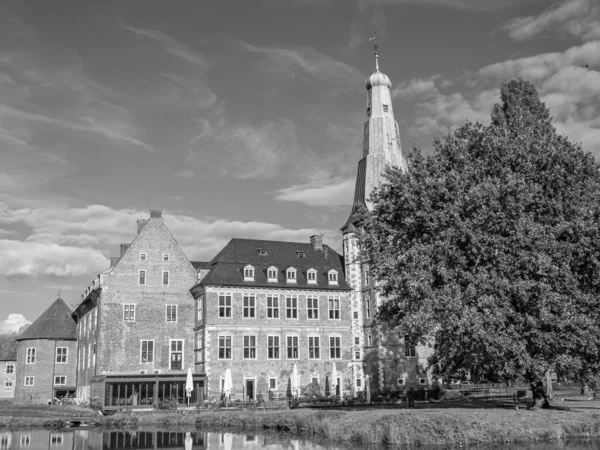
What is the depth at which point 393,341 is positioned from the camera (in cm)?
5331

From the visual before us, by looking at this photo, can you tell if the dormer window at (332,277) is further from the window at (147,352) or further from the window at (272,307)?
the window at (147,352)

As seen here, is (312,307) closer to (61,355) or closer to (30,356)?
(61,355)

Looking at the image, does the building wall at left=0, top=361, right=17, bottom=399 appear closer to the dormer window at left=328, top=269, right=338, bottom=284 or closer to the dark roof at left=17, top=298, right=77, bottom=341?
the dark roof at left=17, top=298, right=77, bottom=341

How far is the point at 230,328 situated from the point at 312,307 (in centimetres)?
765

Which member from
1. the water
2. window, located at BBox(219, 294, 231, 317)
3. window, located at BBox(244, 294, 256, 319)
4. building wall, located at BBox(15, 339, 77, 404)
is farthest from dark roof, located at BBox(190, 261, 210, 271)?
the water

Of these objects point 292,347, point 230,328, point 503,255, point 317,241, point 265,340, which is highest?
point 317,241

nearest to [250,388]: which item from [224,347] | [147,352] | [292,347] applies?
[224,347]

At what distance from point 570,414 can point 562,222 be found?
8.68 metres

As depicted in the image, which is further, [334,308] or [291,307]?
[334,308]

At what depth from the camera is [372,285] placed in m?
54.7

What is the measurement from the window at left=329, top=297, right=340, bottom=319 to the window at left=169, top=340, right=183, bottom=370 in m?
13.3

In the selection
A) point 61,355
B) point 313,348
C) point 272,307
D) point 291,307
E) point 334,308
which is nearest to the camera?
point 272,307

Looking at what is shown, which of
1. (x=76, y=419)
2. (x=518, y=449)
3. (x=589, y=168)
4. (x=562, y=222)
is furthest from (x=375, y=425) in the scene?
(x=76, y=419)

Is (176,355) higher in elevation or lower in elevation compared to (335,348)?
lower
